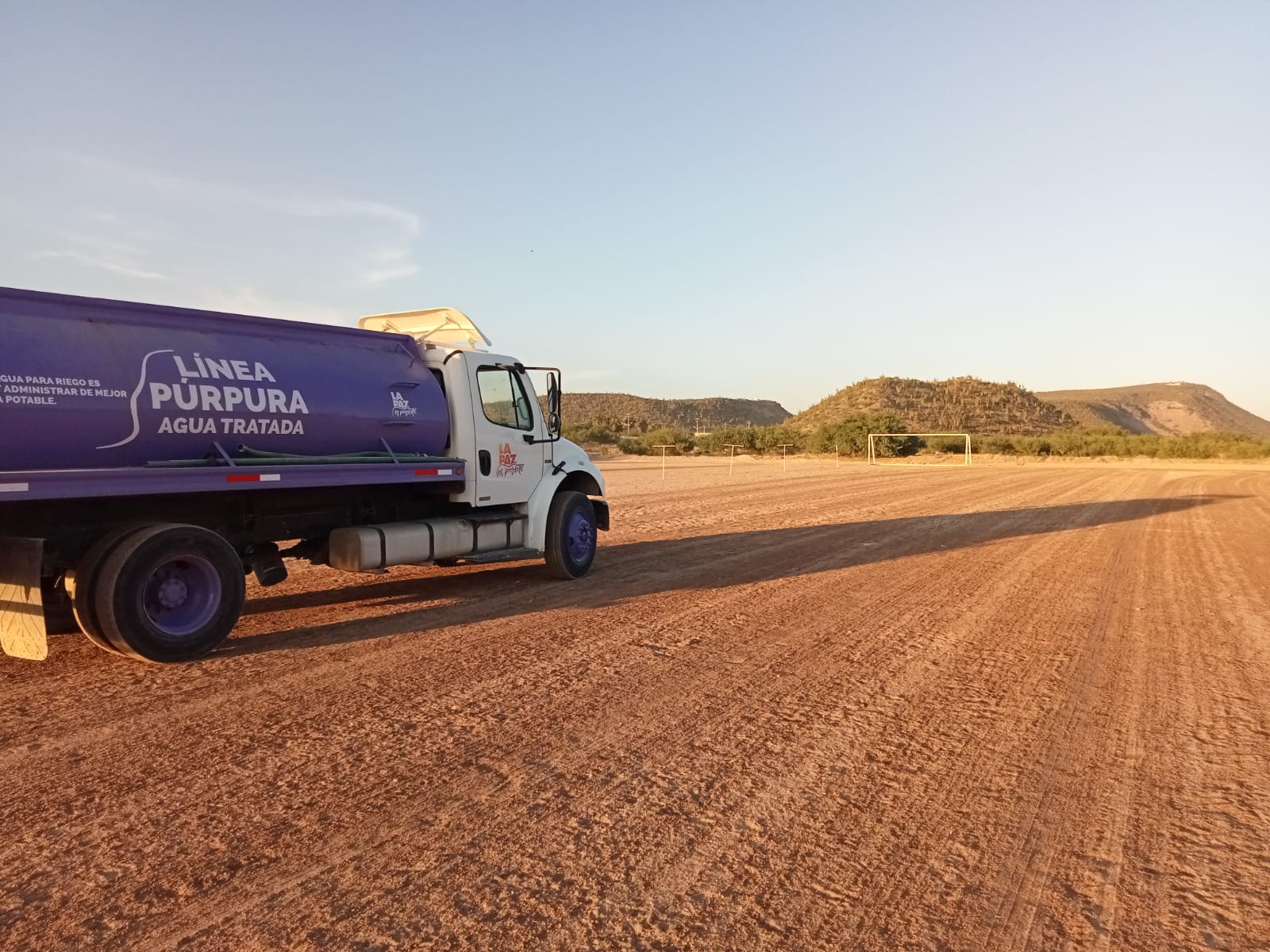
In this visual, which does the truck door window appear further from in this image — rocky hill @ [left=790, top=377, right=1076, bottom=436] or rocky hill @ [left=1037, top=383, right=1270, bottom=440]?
rocky hill @ [left=1037, top=383, right=1270, bottom=440]

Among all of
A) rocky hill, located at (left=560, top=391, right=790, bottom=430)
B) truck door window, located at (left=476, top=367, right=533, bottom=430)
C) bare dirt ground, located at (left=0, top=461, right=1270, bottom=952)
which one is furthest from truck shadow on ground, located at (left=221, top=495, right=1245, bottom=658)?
rocky hill, located at (left=560, top=391, right=790, bottom=430)

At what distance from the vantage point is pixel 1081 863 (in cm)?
360

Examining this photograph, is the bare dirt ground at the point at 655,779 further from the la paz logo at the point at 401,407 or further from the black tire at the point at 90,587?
the la paz logo at the point at 401,407

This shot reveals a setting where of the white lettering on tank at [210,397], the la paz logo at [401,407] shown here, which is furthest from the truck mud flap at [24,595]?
the la paz logo at [401,407]

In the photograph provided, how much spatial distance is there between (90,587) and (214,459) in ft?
→ 4.52

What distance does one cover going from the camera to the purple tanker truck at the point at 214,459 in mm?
6305

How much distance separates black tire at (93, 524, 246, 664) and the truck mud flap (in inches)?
15.5

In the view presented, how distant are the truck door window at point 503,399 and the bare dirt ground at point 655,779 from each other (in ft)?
7.78

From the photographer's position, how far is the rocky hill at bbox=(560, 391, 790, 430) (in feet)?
427

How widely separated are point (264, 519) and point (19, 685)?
2478 millimetres

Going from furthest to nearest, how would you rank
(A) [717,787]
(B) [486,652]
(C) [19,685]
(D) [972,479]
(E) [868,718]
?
(D) [972,479], (B) [486,652], (C) [19,685], (E) [868,718], (A) [717,787]

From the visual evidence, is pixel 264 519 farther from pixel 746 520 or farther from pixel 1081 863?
pixel 746 520

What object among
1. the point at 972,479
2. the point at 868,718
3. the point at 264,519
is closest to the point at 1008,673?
the point at 868,718

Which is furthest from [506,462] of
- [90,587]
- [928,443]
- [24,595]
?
[928,443]
